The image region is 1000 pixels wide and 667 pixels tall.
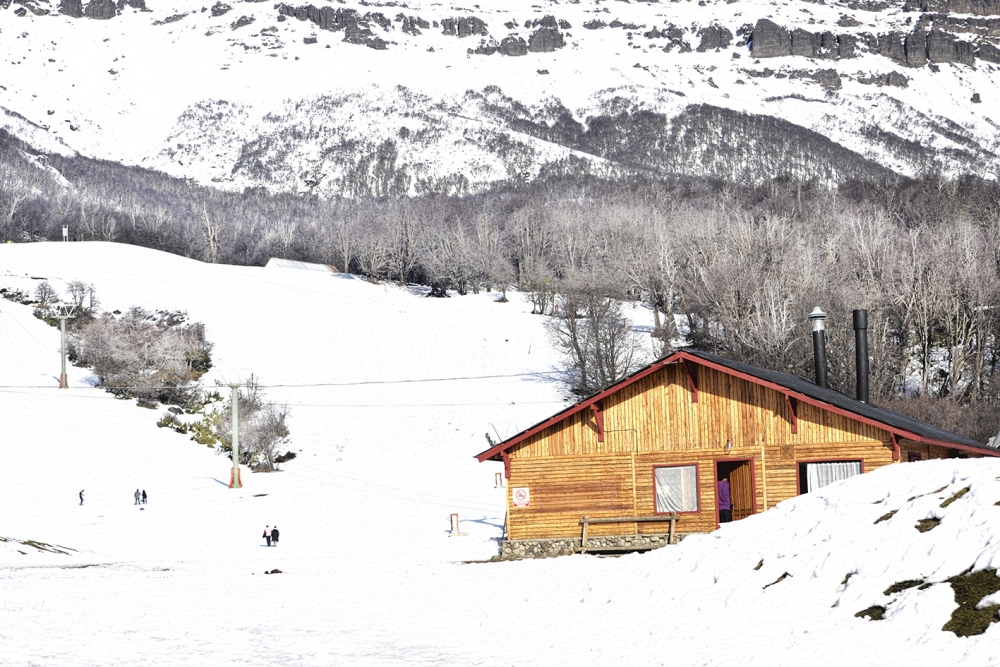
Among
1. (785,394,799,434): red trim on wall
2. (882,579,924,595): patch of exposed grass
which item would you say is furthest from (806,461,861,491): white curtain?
(882,579,924,595): patch of exposed grass

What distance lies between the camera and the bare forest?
6556cm

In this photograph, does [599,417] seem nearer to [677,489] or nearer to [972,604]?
[677,489]

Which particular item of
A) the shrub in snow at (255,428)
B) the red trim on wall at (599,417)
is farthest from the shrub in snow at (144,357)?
the red trim on wall at (599,417)

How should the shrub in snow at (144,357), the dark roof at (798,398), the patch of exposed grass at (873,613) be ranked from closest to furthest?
the patch of exposed grass at (873,613) → the dark roof at (798,398) → the shrub in snow at (144,357)

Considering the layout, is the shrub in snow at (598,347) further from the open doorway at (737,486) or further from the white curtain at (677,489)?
the white curtain at (677,489)

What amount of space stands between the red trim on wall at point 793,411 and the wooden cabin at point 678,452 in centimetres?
3

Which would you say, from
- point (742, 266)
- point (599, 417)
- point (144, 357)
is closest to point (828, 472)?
point (599, 417)

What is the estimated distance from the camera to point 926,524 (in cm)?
1465

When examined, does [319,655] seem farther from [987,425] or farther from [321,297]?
[321,297]

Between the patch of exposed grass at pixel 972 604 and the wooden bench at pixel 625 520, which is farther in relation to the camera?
the wooden bench at pixel 625 520

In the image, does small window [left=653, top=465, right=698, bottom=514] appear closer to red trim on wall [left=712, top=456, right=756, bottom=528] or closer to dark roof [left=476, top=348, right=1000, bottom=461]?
red trim on wall [left=712, top=456, right=756, bottom=528]

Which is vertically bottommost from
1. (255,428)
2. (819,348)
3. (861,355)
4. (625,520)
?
(625,520)

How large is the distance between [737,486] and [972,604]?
16462 mm

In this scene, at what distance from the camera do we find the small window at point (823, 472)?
2631 cm
